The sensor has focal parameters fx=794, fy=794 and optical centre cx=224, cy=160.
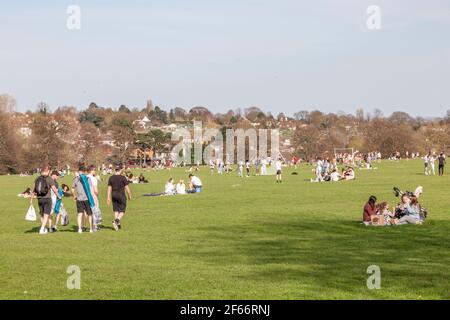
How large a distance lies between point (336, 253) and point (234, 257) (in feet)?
7.16

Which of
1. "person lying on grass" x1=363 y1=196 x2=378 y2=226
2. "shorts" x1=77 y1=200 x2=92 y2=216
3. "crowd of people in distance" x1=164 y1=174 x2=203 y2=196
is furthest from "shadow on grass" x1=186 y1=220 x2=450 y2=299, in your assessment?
"crowd of people in distance" x1=164 y1=174 x2=203 y2=196

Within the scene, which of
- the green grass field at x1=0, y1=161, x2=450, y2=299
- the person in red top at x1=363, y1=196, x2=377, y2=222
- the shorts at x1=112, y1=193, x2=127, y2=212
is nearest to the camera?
the green grass field at x1=0, y1=161, x2=450, y2=299

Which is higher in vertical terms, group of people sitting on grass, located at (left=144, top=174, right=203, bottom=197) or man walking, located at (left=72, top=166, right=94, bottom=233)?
man walking, located at (left=72, top=166, right=94, bottom=233)

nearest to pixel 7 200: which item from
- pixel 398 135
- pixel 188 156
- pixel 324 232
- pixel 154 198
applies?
pixel 154 198

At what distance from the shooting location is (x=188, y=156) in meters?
149

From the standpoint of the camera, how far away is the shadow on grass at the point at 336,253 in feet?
43.5

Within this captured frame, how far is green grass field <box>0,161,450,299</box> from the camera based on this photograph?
41.4 ft

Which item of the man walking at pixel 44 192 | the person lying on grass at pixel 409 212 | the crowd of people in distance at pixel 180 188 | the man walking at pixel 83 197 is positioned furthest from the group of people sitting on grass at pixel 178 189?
the person lying on grass at pixel 409 212

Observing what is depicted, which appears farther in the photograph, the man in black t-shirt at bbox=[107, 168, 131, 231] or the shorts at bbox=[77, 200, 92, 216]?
the man in black t-shirt at bbox=[107, 168, 131, 231]

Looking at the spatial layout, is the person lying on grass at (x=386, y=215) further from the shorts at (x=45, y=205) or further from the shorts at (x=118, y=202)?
A: the shorts at (x=45, y=205)

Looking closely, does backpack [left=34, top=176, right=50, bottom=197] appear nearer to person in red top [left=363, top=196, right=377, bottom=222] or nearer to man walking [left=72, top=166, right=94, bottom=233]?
man walking [left=72, top=166, right=94, bottom=233]

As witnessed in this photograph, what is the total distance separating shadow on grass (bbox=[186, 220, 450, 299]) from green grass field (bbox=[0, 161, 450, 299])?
22 millimetres

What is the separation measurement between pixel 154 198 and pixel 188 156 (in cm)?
10786

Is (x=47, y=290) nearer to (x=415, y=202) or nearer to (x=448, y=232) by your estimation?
(x=448, y=232)
